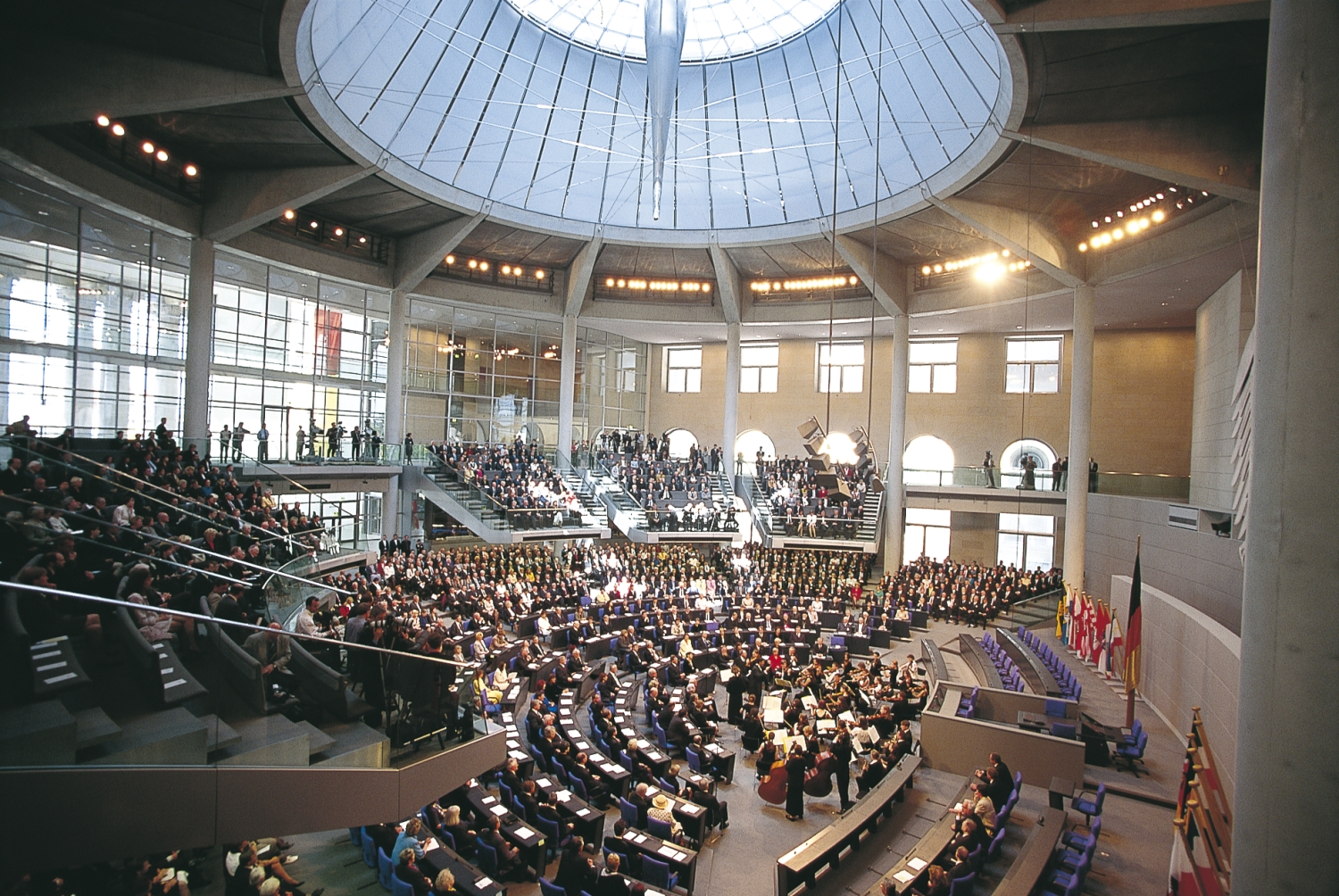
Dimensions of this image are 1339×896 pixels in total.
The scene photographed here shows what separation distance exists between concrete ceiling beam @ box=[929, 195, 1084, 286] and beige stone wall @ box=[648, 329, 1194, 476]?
18.3 feet

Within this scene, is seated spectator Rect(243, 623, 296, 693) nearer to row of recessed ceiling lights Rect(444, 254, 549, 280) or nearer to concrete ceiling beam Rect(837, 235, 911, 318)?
concrete ceiling beam Rect(837, 235, 911, 318)

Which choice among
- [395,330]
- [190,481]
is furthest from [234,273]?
[190,481]

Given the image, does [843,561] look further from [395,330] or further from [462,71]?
[462,71]

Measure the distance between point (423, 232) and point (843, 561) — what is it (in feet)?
62.4

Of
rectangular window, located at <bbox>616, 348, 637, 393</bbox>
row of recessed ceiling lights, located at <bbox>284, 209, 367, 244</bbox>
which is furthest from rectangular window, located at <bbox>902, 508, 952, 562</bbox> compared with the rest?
row of recessed ceiling lights, located at <bbox>284, 209, 367, 244</bbox>

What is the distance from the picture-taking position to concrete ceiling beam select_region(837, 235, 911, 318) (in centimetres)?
2433

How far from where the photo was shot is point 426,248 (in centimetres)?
2472

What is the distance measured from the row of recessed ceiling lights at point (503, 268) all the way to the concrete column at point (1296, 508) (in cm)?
2660

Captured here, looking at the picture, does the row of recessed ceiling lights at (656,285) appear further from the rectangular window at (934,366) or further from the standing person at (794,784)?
the standing person at (794,784)

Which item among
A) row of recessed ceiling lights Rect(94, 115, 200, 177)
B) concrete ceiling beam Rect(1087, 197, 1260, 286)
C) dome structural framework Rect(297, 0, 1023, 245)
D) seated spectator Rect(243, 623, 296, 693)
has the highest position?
dome structural framework Rect(297, 0, 1023, 245)

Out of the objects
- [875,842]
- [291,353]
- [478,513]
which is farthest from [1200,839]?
[291,353]

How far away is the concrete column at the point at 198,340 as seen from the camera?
18.8m

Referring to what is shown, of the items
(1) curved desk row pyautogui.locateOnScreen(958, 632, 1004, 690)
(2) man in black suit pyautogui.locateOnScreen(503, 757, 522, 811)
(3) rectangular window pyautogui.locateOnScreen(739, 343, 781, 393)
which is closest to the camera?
(2) man in black suit pyautogui.locateOnScreen(503, 757, 522, 811)

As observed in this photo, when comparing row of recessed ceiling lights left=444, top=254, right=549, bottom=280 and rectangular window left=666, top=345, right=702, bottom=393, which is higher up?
row of recessed ceiling lights left=444, top=254, right=549, bottom=280
